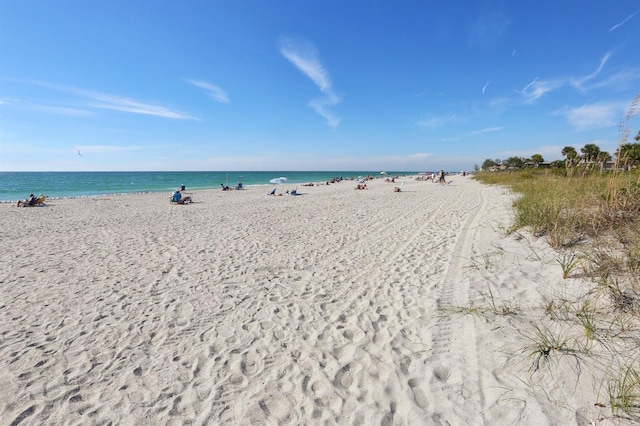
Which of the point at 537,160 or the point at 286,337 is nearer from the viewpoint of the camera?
the point at 286,337

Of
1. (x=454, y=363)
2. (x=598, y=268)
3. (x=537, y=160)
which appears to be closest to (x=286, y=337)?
(x=454, y=363)

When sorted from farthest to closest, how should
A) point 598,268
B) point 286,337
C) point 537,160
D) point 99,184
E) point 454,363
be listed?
point 99,184, point 537,160, point 598,268, point 286,337, point 454,363

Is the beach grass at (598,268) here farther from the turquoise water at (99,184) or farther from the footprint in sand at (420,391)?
the turquoise water at (99,184)

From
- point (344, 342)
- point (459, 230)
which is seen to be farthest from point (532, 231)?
point (344, 342)

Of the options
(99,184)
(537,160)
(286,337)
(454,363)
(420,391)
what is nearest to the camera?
(420,391)

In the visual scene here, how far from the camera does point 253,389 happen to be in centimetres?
262

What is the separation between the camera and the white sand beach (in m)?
2.38

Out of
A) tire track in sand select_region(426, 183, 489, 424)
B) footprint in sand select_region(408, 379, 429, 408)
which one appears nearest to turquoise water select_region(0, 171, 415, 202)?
tire track in sand select_region(426, 183, 489, 424)

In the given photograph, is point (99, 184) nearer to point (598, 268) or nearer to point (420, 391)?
point (420, 391)

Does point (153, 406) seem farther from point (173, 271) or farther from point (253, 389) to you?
point (173, 271)

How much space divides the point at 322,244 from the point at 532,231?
15.5 feet

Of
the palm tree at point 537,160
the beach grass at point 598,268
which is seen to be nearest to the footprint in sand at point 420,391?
the beach grass at point 598,268

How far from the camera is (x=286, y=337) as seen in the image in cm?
340

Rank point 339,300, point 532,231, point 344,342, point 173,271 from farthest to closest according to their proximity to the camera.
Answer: point 532,231, point 173,271, point 339,300, point 344,342
